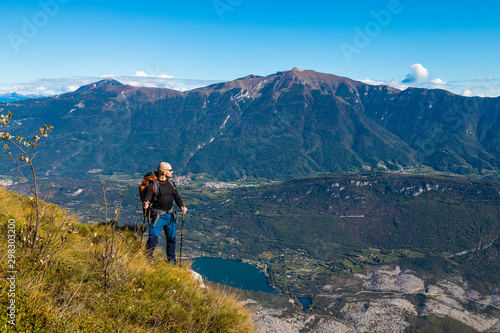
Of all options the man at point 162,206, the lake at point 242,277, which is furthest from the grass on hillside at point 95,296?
the lake at point 242,277

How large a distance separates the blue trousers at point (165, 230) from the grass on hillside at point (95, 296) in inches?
78.9

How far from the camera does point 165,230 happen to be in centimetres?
1295

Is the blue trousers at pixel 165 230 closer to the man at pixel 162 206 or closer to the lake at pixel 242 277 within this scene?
the man at pixel 162 206

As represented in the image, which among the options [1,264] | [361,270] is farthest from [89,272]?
[361,270]

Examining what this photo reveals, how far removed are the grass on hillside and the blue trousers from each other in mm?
2005

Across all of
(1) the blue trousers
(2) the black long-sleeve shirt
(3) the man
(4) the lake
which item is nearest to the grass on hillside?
(1) the blue trousers

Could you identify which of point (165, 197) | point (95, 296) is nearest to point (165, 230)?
point (165, 197)

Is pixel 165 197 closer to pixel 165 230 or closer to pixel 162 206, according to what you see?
pixel 162 206

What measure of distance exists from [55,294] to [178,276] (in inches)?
159

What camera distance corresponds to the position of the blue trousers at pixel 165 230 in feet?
40.1

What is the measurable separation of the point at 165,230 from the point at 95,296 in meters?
5.87

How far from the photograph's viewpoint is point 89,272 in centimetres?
794

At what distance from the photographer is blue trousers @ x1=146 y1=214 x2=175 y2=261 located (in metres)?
12.2

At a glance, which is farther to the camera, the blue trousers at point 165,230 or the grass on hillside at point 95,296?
the blue trousers at point 165,230
